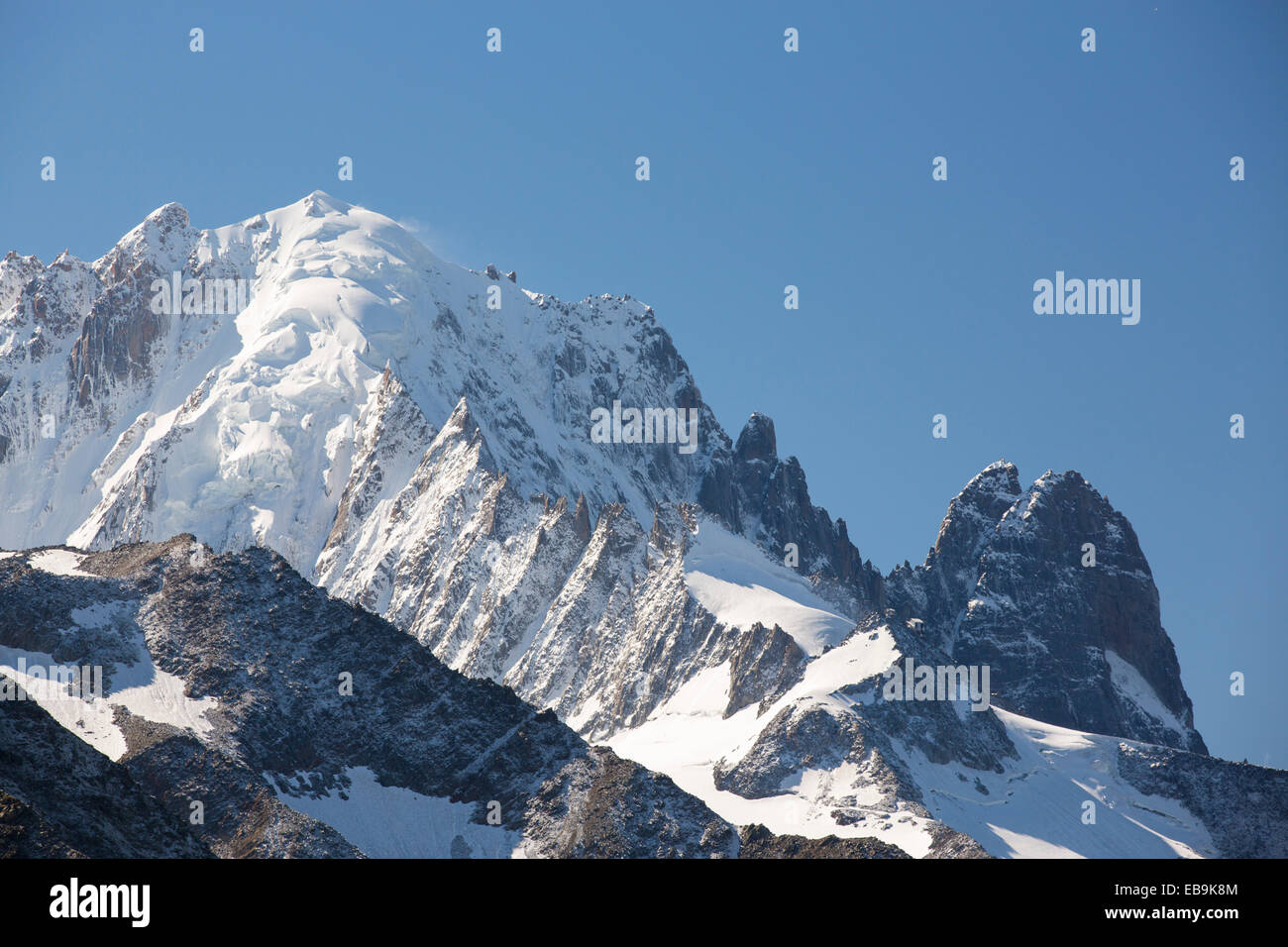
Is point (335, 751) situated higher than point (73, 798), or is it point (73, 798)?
point (73, 798)

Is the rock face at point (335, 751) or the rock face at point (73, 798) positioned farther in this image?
the rock face at point (335, 751)

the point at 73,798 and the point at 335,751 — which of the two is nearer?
the point at 73,798

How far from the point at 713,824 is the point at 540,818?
53.5ft

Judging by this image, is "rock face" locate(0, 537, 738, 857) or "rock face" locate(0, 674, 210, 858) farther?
"rock face" locate(0, 537, 738, 857)

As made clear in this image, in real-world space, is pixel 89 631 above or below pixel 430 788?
above
